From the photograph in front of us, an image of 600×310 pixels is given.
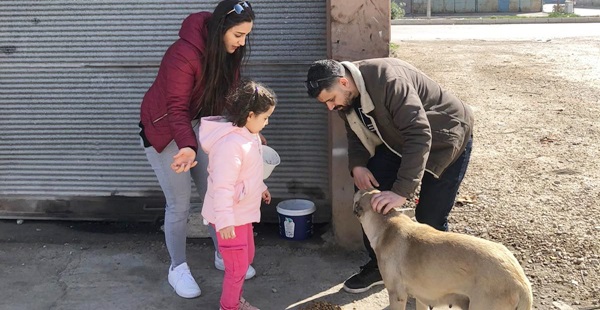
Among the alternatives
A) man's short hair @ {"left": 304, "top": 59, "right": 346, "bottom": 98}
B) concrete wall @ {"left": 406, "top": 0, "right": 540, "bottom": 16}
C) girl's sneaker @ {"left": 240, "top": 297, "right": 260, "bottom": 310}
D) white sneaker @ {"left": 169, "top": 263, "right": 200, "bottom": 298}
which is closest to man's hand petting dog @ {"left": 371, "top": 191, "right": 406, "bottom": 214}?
man's short hair @ {"left": 304, "top": 59, "right": 346, "bottom": 98}

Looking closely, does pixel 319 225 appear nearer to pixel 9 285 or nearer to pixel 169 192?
pixel 169 192

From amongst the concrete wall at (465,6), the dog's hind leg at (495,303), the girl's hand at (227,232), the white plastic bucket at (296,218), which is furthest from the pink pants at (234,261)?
the concrete wall at (465,6)

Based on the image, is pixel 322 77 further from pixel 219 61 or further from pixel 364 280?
pixel 364 280

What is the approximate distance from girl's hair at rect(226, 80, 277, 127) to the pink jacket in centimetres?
7

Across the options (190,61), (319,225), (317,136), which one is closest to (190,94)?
(190,61)

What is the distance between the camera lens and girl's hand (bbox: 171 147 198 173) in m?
3.55

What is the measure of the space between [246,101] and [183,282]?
1.39 m

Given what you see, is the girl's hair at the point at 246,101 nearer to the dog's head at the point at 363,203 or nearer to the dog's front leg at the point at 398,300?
the dog's head at the point at 363,203

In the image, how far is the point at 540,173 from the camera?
6148 millimetres

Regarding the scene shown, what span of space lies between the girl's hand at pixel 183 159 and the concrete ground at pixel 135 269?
37.7 inches

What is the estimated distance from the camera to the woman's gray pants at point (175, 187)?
12.6 feet

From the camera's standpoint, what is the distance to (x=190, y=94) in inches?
145

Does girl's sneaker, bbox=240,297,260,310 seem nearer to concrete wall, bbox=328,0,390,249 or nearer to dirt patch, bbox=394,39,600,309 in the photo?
concrete wall, bbox=328,0,390,249

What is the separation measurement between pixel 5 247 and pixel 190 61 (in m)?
2.45
